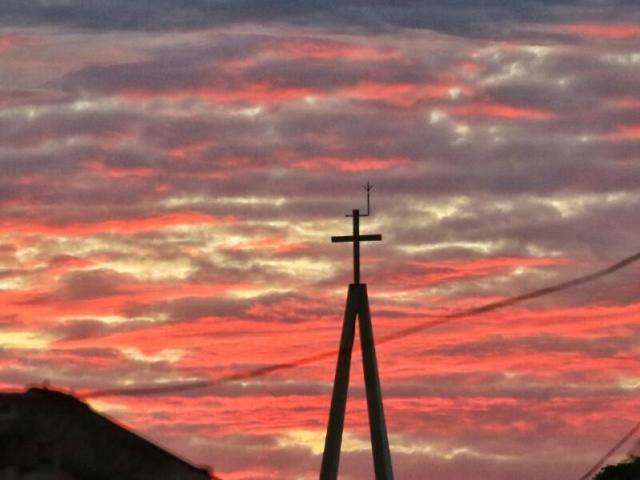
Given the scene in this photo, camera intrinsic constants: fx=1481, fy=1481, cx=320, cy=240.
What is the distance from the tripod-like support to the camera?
73562 mm

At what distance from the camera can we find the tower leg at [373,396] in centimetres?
7375

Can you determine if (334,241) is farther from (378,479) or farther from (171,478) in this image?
(171,478)

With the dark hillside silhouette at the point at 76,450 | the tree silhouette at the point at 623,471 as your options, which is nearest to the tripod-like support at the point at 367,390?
the tree silhouette at the point at 623,471

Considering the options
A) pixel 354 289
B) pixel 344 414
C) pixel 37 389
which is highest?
pixel 354 289

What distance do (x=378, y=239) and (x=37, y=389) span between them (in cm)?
5358

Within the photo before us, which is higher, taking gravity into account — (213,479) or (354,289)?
(354,289)

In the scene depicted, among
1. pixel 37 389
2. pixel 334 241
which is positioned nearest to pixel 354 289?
pixel 334 241

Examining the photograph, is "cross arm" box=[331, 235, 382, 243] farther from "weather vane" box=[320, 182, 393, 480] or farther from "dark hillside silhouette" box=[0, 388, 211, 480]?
"dark hillside silhouette" box=[0, 388, 211, 480]

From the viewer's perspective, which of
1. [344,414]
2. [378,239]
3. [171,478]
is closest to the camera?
[171,478]

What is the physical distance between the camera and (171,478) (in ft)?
60.4

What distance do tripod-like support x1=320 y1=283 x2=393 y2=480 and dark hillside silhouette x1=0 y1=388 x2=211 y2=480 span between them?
54354 millimetres

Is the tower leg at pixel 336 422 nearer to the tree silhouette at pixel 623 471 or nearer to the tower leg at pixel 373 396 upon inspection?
the tower leg at pixel 373 396

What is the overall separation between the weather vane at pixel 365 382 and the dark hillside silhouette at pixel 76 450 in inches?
2031

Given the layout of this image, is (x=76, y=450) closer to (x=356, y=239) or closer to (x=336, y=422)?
(x=356, y=239)
